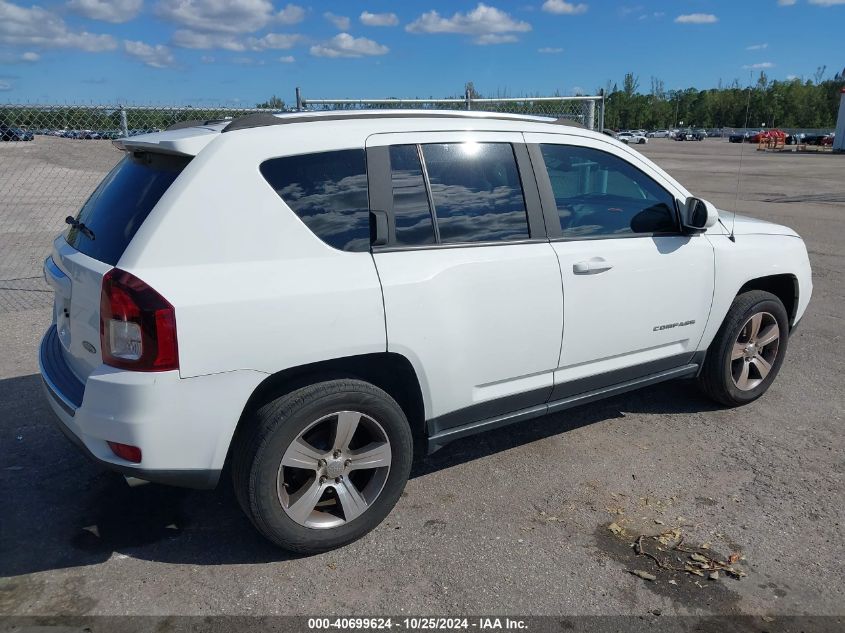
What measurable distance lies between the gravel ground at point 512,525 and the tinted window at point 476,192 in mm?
1391

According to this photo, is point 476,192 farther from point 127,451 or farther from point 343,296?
point 127,451

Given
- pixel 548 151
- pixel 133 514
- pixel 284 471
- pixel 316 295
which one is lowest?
pixel 133 514

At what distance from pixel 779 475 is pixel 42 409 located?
4.61 m

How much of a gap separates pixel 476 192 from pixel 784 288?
9.11 feet

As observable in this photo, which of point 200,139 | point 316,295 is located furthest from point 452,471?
point 200,139

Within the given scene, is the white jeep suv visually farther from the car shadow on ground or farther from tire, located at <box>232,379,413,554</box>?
the car shadow on ground

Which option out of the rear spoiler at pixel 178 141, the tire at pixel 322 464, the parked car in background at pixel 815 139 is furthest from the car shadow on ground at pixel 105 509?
the parked car in background at pixel 815 139

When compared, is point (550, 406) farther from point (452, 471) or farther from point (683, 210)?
point (683, 210)

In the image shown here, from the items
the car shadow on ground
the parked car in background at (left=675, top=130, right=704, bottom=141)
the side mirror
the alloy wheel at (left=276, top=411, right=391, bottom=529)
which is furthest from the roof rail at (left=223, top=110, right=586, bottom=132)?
the parked car in background at (left=675, top=130, right=704, bottom=141)

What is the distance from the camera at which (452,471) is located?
13.2ft

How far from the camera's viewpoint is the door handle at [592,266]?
3695mm

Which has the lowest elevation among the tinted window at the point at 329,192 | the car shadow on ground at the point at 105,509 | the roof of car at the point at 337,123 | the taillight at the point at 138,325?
the car shadow on ground at the point at 105,509

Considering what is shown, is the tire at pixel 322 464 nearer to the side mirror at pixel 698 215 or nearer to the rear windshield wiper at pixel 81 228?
the rear windshield wiper at pixel 81 228

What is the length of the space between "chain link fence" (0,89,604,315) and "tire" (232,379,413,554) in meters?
1.59
